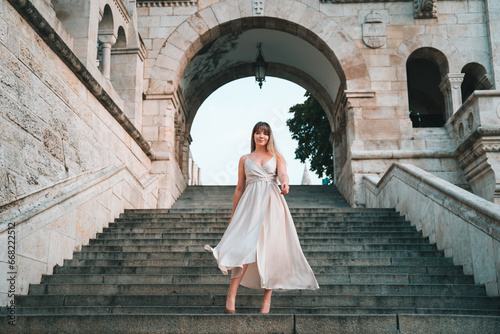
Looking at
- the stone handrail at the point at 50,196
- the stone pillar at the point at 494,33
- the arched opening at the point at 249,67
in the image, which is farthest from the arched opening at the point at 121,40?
the stone pillar at the point at 494,33

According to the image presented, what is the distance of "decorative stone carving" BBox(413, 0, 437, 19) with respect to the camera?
13.5m

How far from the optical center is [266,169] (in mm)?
4773

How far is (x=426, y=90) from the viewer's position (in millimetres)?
17719

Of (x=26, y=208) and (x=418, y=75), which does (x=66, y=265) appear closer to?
(x=26, y=208)

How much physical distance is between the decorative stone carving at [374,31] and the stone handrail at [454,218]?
15.7 feet

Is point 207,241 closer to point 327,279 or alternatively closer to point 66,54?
point 327,279

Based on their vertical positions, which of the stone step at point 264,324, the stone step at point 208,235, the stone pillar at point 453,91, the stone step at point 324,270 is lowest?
the stone step at point 264,324

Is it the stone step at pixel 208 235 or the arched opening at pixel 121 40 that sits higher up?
the arched opening at pixel 121 40

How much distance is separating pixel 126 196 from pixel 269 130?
561cm

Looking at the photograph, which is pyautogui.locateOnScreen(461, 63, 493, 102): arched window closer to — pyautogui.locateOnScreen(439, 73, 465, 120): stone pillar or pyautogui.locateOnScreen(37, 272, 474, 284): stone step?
pyautogui.locateOnScreen(439, 73, 465, 120): stone pillar

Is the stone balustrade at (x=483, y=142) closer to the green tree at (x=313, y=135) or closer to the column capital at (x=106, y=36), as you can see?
the column capital at (x=106, y=36)

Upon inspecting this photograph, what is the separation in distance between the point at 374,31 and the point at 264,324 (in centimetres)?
1102

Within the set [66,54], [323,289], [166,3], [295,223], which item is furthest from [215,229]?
[166,3]

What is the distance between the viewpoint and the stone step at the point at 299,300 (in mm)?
5320
